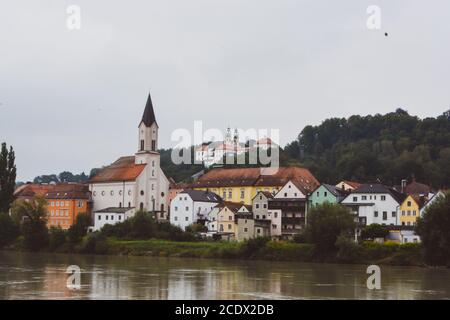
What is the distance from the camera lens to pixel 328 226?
218 ft

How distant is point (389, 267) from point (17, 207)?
143ft

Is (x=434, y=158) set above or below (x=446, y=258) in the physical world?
above

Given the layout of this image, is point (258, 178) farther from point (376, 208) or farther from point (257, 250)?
point (257, 250)

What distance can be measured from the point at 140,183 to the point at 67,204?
33.7ft

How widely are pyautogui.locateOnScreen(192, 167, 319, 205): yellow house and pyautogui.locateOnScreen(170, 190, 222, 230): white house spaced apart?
270 inches

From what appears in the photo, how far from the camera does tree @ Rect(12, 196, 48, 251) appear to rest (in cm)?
8462

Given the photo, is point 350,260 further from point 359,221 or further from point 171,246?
point 171,246

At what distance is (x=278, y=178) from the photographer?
9400 centimetres

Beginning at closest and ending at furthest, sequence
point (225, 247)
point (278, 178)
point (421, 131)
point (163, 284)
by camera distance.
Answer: point (163, 284), point (225, 247), point (278, 178), point (421, 131)

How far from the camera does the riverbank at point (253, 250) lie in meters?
64.7

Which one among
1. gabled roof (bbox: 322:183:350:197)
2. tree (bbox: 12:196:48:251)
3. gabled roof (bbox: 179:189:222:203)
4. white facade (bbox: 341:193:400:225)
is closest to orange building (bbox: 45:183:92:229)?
tree (bbox: 12:196:48:251)

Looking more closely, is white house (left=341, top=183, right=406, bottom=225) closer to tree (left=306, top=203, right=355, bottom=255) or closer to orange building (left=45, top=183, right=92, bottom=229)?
tree (left=306, top=203, right=355, bottom=255)

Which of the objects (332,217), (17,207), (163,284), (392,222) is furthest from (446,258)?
(17,207)

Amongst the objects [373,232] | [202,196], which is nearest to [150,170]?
[202,196]
